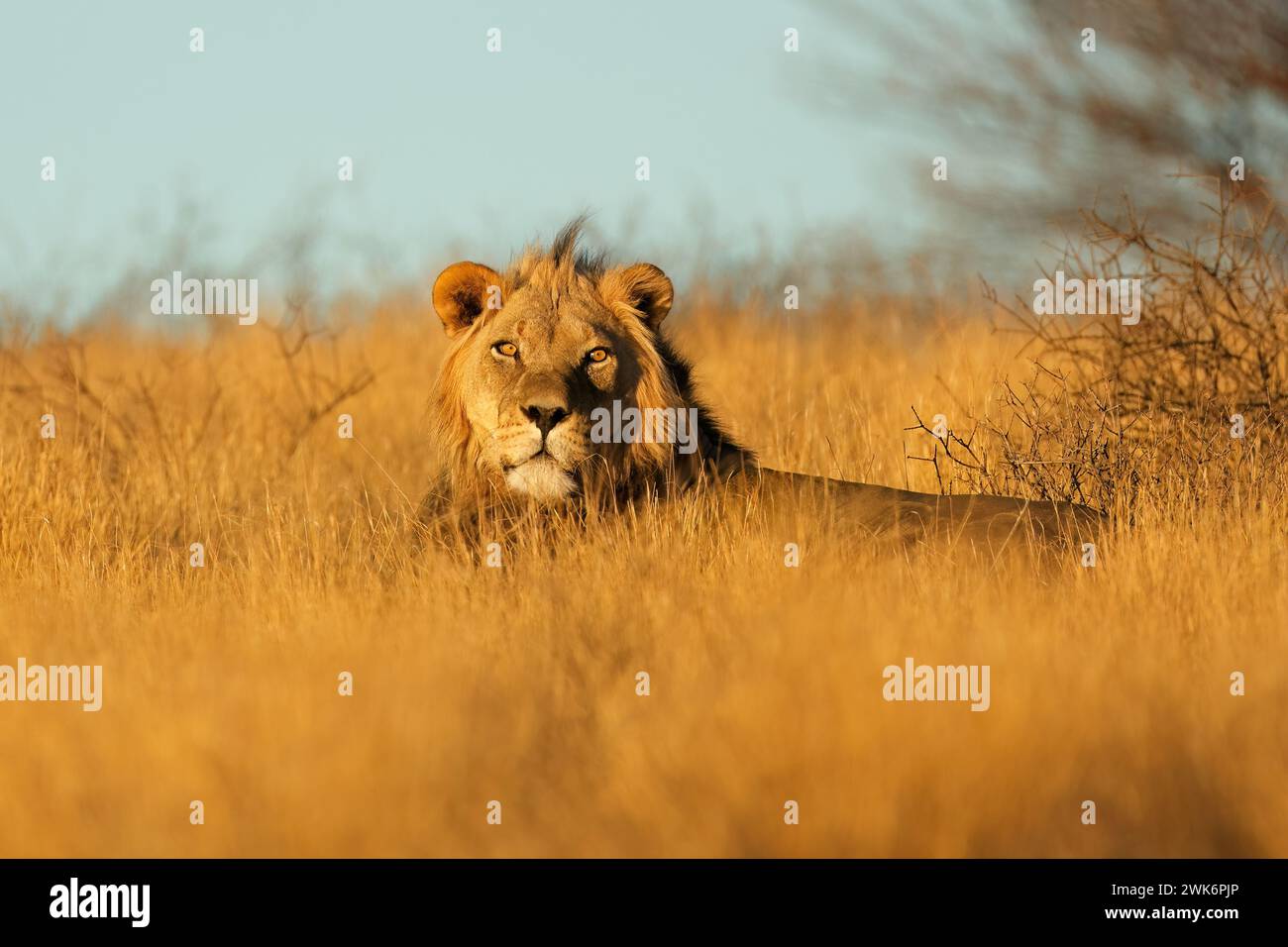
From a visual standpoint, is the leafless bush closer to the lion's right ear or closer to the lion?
the lion

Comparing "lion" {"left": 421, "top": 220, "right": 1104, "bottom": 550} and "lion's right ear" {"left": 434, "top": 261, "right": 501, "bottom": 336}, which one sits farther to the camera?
"lion's right ear" {"left": 434, "top": 261, "right": 501, "bottom": 336}

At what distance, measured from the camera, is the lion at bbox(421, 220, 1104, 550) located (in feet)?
20.6

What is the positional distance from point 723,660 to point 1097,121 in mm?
7409

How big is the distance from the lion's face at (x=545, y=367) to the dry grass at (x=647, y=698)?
15.0 inches

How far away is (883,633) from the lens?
15.4 feet

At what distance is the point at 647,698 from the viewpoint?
4500 mm

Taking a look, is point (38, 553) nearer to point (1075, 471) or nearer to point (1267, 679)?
point (1075, 471)

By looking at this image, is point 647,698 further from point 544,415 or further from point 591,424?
point 591,424

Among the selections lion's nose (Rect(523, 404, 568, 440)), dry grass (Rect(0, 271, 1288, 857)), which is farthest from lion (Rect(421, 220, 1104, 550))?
dry grass (Rect(0, 271, 1288, 857))

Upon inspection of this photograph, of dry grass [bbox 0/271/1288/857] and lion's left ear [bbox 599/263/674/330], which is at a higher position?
lion's left ear [bbox 599/263/674/330]

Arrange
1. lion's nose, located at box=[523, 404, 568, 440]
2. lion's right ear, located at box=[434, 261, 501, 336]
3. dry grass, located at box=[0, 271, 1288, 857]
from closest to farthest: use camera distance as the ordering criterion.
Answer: dry grass, located at box=[0, 271, 1288, 857] < lion's nose, located at box=[523, 404, 568, 440] < lion's right ear, located at box=[434, 261, 501, 336]

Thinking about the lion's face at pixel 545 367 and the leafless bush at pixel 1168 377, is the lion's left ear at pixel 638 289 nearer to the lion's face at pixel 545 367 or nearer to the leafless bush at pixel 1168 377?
the lion's face at pixel 545 367

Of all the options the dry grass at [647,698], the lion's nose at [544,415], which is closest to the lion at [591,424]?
the lion's nose at [544,415]

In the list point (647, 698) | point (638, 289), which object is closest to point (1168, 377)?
point (638, 289)
